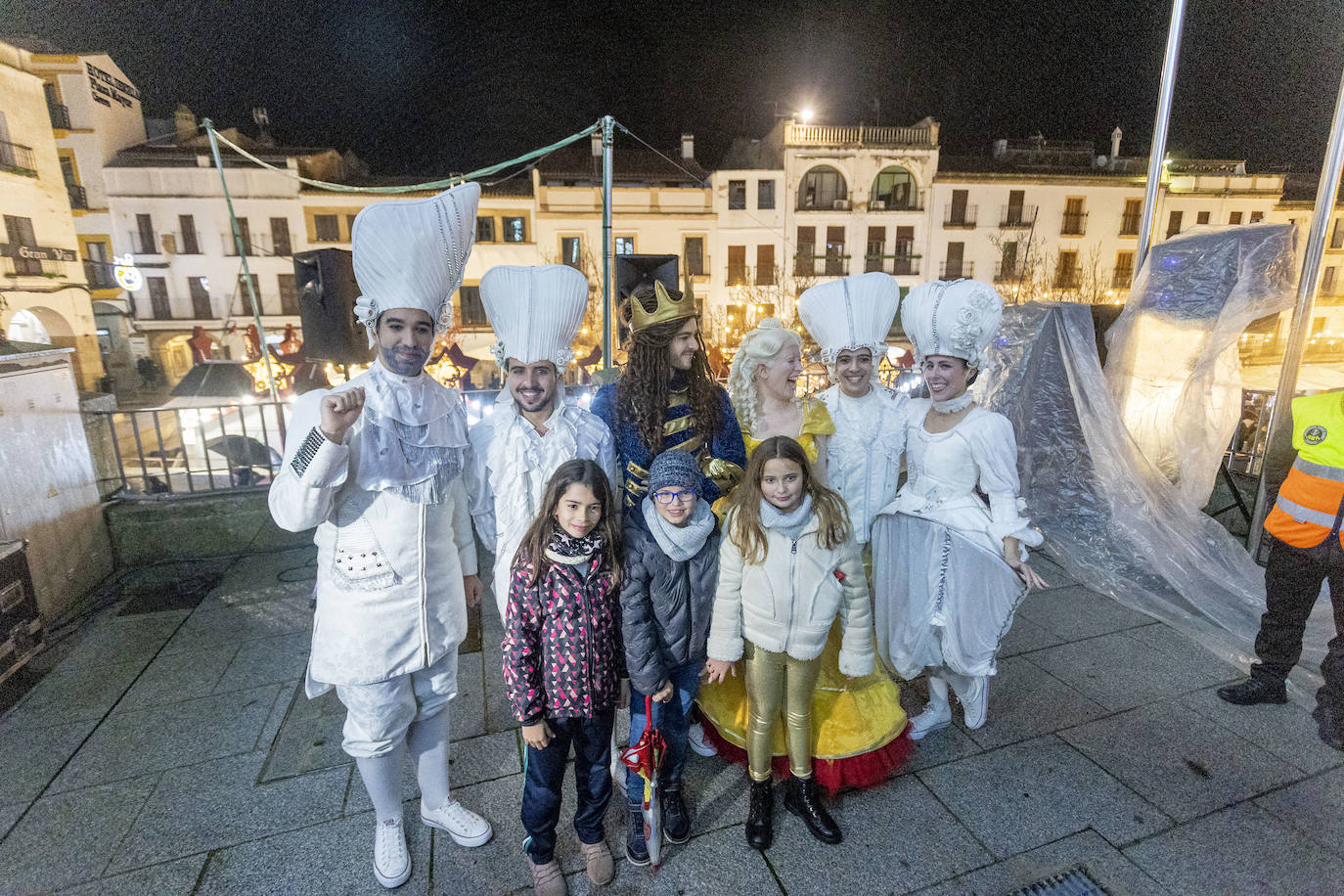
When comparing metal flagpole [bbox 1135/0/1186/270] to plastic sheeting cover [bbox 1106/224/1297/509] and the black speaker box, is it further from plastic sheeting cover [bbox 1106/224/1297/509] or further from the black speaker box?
the black speaker box

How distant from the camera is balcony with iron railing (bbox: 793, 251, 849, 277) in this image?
25859mm

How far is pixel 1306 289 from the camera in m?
4.45

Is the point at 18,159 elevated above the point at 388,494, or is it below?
above

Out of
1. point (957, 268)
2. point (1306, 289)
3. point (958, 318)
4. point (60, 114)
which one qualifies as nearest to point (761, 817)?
point (958, 318)

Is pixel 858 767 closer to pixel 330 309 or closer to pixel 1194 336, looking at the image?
pixel 1194 336

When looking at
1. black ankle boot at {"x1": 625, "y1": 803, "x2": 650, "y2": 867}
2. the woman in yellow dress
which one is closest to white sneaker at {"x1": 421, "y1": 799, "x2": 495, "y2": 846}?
black ankle boot at {"x1": 625, "y1": 803, "x2": 650, "y2": 867}

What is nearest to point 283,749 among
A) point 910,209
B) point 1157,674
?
point 1157,674

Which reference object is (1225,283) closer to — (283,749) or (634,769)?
(634,769)

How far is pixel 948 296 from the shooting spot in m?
2.91

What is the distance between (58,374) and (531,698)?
16.5ft

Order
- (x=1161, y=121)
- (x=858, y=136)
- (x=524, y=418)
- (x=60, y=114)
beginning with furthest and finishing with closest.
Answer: (x=858, y=136) < (x=60, y=114) < (x=1161, y=121) < (x=524, y=418)

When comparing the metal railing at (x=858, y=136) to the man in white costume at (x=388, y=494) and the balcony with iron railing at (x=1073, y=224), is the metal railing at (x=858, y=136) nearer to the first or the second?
the balcony with iron railing at (x=1073, y=224)

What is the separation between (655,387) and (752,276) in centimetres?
2413

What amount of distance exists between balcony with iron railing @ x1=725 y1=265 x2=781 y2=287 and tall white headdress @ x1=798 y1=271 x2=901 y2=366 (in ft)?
76.3
